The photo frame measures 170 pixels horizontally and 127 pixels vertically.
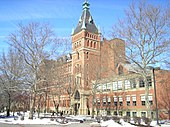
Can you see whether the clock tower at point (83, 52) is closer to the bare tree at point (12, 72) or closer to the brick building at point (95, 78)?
the brick building at point (95, 78)

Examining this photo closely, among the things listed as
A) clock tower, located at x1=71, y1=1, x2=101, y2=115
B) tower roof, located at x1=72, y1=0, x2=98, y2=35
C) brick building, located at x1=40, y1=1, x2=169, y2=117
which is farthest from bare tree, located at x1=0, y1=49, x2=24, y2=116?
tower roof, located at x1=72, y1=0, x2=98, y2=35

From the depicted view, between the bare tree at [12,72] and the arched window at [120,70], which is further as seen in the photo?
the arched window at [120,70]

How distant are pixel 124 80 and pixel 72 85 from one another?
13104 mm

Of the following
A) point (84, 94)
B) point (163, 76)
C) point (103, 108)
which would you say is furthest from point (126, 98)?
point (84, 94)

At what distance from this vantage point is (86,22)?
65.2 m

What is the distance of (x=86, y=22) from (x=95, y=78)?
2932 cm

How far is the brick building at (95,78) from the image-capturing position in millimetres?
30766

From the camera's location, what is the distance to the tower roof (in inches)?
2534

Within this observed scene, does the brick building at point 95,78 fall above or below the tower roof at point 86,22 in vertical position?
below

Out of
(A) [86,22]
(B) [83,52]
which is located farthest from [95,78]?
(A) [86,22]

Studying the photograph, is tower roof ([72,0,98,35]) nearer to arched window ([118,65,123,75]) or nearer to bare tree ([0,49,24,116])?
arched window ([118,65,123,75])

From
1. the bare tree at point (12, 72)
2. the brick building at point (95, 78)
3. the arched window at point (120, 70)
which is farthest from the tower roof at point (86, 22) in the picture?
the bare tree at point (12, 72)

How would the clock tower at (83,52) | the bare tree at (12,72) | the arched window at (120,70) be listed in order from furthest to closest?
the clock tower at (83,52)
the arched window at (120,70)
the bare tree at (12,72)

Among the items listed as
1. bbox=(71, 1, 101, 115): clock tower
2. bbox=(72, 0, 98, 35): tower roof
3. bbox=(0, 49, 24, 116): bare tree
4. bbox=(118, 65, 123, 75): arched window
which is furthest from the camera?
bbox=(72, 0, 98, 35): tower roof
